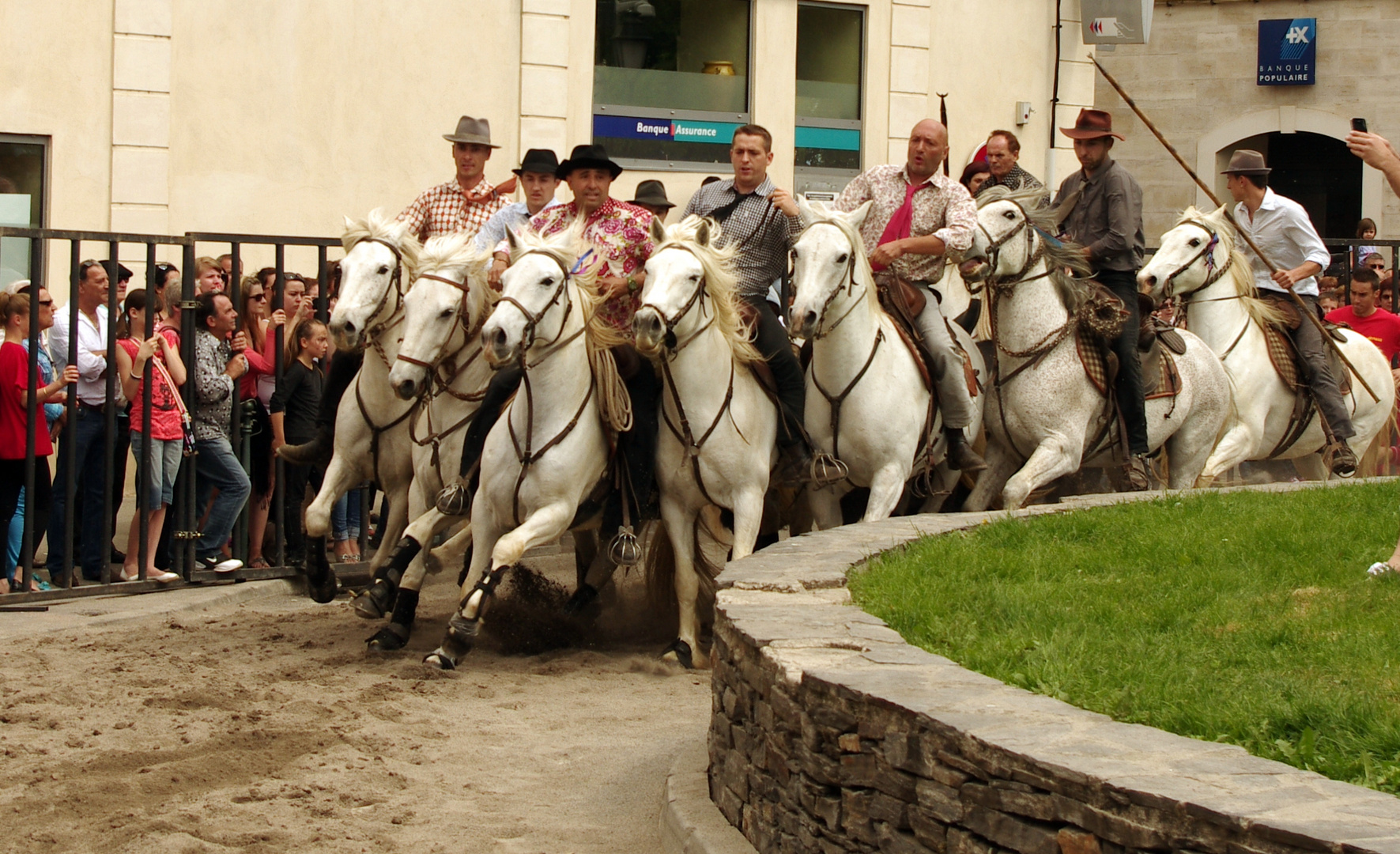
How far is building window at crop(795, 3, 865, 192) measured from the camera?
17.4m

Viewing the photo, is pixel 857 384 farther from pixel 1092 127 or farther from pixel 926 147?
pixel 1092 127

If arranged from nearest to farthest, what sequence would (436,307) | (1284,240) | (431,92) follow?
(436,307), (1284,240), (431,92)

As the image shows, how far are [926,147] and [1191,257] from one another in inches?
115

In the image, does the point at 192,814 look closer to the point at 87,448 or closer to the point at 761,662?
the point at 761,662

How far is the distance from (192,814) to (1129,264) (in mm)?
6704

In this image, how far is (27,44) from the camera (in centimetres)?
1393

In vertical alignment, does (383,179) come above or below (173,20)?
below

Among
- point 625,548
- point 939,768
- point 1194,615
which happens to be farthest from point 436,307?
point 939,768

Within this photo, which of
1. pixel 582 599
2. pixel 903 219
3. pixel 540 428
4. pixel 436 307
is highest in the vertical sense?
pixel 903 219

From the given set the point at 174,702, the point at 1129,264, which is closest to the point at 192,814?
the point at 174,702

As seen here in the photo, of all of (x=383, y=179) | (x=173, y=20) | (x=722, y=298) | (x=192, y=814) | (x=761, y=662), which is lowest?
(x=192, y=814)

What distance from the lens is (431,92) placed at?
15.4 meters

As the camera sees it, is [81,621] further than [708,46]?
No

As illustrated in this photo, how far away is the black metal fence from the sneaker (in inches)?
2.4
